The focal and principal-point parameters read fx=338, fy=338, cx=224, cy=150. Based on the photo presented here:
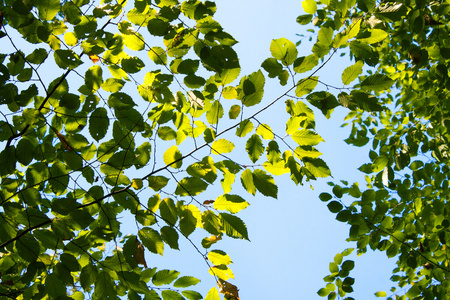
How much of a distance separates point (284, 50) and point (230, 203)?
800mm

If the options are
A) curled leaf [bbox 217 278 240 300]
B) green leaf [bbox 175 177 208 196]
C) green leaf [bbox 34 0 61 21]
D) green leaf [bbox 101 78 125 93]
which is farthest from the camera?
green leaf [bbox 101 78 125 93]

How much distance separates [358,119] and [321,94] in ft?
11.9

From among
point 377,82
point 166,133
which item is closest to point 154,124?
point 166,133

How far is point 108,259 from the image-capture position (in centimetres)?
187

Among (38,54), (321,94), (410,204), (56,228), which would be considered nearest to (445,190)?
(410,204)

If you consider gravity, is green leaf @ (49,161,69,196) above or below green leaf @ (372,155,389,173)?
below

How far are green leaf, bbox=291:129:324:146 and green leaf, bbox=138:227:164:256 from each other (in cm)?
87

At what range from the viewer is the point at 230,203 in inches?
66.5

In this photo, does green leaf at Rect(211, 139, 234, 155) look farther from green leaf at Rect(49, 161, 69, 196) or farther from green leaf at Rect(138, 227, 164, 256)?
green leaf at Rect(49, 161, 69, 196)

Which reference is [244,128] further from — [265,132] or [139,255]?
[139,255]

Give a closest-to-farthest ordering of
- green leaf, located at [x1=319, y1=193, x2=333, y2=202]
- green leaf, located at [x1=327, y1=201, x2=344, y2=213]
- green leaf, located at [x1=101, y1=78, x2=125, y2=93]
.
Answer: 1. green leaf, located at [x1=101, y1=78, x2=125, y2=93]
2. green leaf, located at [x1=327, y1=201, x2=344, y2=213]
3. green leaf, located at [x1=319, y1=193, x2=333, y2=202]

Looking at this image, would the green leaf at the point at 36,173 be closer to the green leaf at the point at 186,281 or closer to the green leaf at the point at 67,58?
the green leaf at the point at 67,58

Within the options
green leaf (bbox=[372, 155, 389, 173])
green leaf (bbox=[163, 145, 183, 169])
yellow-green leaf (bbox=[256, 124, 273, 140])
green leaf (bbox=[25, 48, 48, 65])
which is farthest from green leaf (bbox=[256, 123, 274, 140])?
green leaf (bbox=[372, 155, 389, 173])

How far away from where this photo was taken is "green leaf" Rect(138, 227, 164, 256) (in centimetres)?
171
